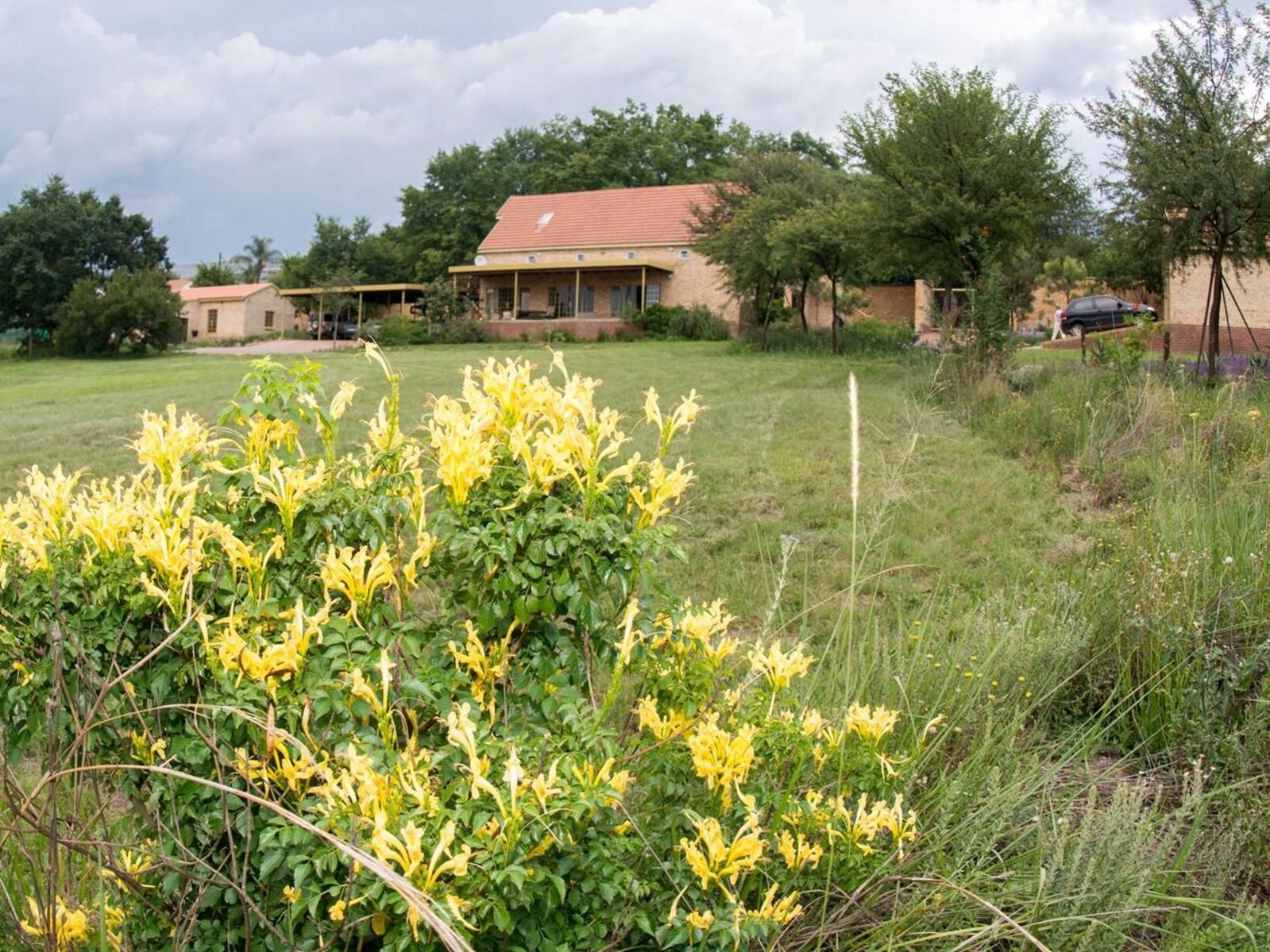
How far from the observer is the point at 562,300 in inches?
1796

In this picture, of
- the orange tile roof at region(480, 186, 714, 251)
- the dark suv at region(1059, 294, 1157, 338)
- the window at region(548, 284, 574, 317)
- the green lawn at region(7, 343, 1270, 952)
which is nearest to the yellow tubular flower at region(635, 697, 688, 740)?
the green lawn at region(7, 343, 1270, 952)

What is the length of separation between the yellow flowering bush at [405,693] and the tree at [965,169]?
1659 cm

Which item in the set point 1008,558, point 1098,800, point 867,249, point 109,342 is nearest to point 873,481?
point 1008,558

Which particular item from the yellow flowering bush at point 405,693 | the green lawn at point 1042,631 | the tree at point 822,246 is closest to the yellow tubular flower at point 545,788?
the yellow flowering bush at point 405,693

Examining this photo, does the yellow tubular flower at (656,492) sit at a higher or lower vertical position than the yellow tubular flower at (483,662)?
higher

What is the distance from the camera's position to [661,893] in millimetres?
1944

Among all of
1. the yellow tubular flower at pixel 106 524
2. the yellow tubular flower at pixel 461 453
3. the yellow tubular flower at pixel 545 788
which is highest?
the yellow tubular flower at pixel 461 453

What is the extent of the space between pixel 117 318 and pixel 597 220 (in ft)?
64.6

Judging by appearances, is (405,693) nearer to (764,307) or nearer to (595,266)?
(764,307)

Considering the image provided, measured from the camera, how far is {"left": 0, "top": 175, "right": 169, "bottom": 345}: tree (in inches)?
1704

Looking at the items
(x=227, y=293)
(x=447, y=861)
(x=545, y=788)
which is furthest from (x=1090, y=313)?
(x=227, y=293)

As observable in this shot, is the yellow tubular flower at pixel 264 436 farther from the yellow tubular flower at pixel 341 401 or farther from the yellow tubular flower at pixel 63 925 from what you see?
the yellow tubular flower at pixel 63 925

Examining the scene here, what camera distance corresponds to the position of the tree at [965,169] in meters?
17.5

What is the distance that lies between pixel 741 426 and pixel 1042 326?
32.1 metres
